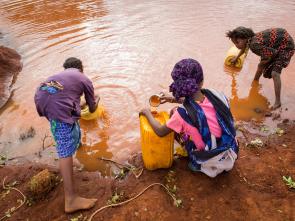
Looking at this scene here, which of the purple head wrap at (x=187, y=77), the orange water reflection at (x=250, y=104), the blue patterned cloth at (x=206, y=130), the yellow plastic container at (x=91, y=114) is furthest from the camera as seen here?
the orange water reflection at (x=250, y=104)

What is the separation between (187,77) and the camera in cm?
259

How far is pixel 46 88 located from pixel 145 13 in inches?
254

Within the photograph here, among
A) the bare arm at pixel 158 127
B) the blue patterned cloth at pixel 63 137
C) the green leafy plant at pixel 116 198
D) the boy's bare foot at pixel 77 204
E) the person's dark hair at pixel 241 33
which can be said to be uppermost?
the person's dark hair at pixel 241 33

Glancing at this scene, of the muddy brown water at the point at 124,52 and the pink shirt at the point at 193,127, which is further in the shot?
the muddy brown water at the point at 124,52

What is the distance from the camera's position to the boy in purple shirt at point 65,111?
2861mm

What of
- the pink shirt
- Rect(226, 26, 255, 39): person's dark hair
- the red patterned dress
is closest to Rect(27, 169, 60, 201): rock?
the pink shirt

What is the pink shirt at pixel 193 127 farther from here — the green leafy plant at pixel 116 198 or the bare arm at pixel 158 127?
the green leafy plant at pixel 116 198

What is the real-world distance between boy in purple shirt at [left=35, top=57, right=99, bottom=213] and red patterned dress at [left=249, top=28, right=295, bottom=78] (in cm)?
270

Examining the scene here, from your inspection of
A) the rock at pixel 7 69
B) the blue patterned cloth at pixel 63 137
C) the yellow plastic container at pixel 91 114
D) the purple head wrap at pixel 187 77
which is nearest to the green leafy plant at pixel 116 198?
the blue patterned cloth at pixel 63 137

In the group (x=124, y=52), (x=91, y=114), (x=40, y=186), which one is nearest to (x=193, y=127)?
(x=40, y=186)

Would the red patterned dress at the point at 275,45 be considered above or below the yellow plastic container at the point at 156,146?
above

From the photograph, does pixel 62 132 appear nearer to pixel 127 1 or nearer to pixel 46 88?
pixel 46 88

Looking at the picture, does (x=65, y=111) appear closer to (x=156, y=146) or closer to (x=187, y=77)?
(x=156, y=146)

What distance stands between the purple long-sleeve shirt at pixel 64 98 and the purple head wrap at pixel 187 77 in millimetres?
1021
